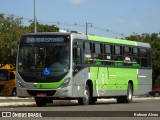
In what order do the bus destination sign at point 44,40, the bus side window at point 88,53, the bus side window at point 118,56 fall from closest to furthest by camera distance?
the bus destination sign at point 44,40 < the bus side window at point 88,53 < the bus side window at point 118,56

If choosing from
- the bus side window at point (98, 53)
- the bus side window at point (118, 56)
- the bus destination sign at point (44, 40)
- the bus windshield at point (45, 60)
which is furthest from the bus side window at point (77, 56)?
the bus side window at point (118, 56)

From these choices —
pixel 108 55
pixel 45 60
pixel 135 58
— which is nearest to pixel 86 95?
pixel 45 60

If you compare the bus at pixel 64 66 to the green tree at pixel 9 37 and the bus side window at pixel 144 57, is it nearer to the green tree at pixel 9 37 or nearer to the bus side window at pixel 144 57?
the bus side window at pixel 144 57

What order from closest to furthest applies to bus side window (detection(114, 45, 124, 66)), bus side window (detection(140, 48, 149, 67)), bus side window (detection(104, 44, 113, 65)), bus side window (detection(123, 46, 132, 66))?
bus side window (detection(104, 44, 113, 65)), bus side window (detection(114, 45, 124, 66)), bus side window (detection(123, 46, 132, 66)), bus side window (detection(140, 48, 149, 67))

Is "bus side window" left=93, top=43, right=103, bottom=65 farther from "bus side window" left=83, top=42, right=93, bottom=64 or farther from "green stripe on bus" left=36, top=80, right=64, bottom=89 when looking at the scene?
"green stripe on bus" left=36, top=80, right=64, bottom=89

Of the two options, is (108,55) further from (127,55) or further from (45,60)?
(45,60)

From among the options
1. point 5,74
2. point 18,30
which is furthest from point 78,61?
point 18,30

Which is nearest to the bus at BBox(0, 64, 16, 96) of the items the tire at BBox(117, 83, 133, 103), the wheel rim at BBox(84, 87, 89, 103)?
the tire at BBox(117, 83, 133, 103)

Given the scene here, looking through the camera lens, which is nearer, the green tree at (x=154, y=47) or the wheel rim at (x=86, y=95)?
the wheel rim at (x=86, y=95)

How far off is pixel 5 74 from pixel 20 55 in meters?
22.1

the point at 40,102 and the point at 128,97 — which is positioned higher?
the point at 40,102

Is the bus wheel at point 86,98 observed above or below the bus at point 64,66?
below

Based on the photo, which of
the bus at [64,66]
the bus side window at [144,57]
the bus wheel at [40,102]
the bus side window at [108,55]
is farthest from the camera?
the bus side window at [144,57]

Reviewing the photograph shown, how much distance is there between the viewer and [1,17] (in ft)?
174
